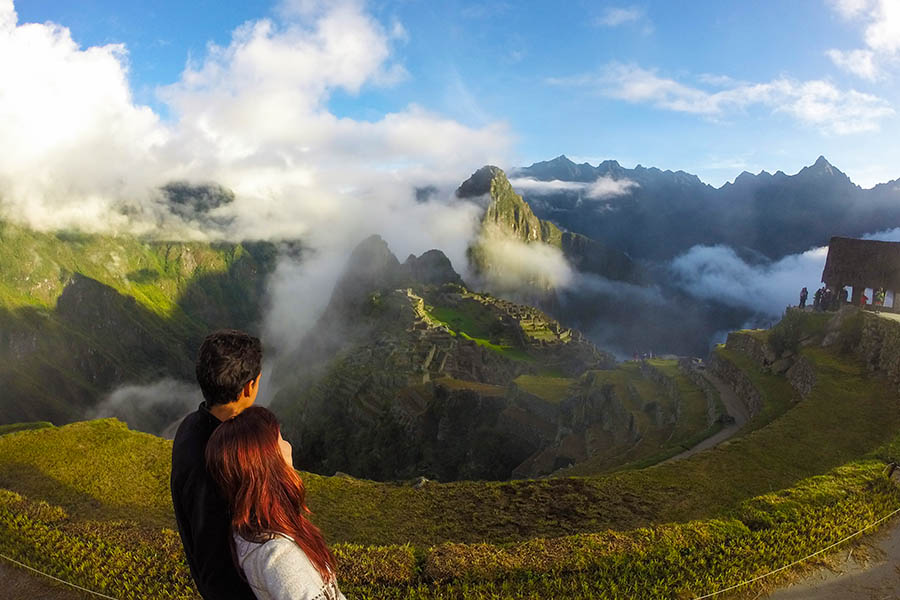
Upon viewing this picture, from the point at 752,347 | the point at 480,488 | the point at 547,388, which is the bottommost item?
the point at 547,388

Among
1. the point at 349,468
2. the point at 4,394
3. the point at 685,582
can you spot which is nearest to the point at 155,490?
the point at 685,582

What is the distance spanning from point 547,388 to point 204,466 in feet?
157

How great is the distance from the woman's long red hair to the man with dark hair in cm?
25

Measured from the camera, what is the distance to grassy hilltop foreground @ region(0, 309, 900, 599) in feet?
26.5

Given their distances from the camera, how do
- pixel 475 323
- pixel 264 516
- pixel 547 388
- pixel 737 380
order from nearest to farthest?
pixel 264 516
pixel 737 380
pixel 547 388
pixel 475 323

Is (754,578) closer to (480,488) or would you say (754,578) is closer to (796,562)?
(796,562)

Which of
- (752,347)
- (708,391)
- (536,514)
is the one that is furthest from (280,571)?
(752,347)

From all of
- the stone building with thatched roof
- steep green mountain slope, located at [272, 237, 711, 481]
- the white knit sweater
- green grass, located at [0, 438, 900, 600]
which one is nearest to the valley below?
green grass, located at [0, 438, 900, 600]

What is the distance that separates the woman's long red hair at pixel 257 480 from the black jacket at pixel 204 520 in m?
0.21

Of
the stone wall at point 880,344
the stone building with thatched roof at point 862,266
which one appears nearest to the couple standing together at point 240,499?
the stone wall at point 880,344

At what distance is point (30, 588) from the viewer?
29.3 feet

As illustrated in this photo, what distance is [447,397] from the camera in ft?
187

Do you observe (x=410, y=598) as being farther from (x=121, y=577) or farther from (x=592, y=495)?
(x=592, y=495)

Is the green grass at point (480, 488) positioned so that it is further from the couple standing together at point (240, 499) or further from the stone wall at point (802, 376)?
the couple standing together at point (240, 499)
